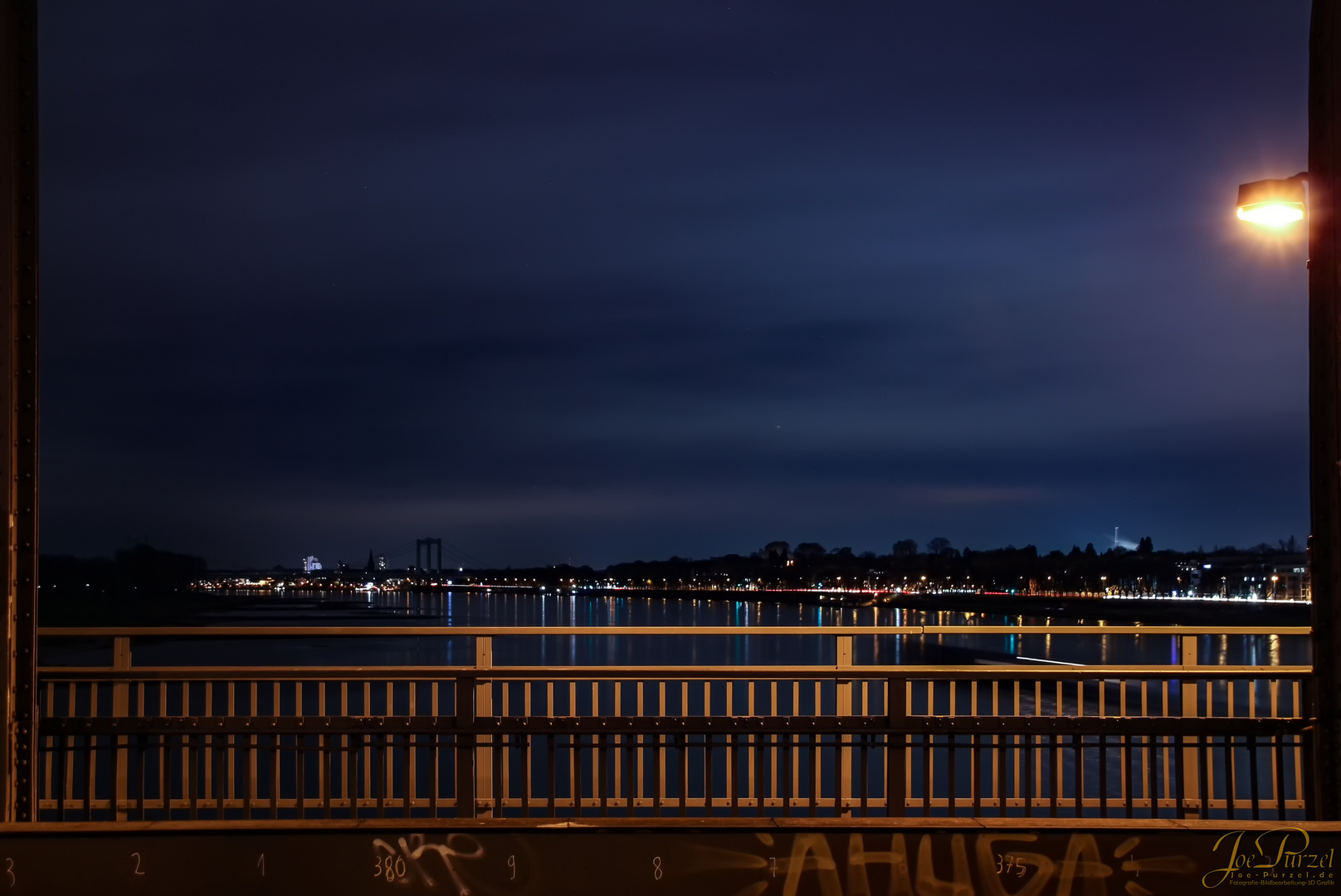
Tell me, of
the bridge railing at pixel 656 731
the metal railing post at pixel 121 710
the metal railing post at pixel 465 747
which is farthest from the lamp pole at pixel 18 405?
the metal railing post at pixel 465 747

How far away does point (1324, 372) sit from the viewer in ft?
24.6

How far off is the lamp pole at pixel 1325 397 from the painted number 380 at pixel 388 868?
5.18 meters

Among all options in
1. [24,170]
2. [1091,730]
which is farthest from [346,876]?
[1091,730]

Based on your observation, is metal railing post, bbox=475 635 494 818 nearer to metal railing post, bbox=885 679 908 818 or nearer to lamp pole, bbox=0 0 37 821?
metal railing post, bbox=885 679 908 818

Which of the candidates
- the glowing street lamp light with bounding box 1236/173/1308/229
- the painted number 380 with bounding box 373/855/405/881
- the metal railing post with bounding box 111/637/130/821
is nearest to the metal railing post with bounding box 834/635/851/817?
the painted number 380 with bounding box 373/855/405/881

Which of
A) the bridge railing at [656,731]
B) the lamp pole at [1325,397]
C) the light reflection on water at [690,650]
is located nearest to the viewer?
the lamp pole at [1325,397]

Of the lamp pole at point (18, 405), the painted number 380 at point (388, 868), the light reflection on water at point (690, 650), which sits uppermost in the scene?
the lamp pole at point (18, 405)

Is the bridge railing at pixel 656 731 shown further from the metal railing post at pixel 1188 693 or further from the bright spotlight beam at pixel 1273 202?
the bright spotlight beam at pixel 1273 202

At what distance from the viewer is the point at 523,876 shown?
6.31 metres

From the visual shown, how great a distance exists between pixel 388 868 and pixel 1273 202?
612 cm

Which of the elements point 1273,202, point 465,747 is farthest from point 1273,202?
point 465,747

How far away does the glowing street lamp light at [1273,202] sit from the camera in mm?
7699

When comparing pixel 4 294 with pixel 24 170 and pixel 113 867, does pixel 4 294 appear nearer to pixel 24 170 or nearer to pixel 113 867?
pixel 24 170

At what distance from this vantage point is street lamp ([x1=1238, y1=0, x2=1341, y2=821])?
24.3ft
